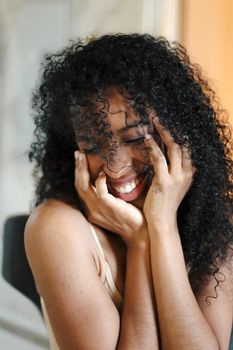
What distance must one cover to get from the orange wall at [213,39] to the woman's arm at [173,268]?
766 millimetres

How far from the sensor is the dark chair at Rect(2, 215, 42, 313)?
4.14 feet

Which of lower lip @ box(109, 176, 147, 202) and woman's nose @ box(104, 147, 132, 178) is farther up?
woman's nose @ box(104, 147, 132, 178)

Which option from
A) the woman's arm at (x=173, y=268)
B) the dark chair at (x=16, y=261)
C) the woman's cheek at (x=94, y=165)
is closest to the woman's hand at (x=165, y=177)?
the woman's arm at (x=173, y=268)

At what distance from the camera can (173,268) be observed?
0.88 metres

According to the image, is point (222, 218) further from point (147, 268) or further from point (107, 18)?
point (107, 18)

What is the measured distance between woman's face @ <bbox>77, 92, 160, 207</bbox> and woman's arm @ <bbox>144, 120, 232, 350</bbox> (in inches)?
1.2

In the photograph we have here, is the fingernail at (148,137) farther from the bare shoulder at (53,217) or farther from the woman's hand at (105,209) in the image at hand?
the bare shoulder at (53,217)

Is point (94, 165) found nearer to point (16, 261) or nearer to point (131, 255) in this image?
point (131, 255)

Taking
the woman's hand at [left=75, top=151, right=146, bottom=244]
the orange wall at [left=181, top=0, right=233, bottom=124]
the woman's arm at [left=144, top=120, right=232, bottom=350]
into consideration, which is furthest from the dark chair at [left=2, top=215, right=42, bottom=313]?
the orange wall at [left=181, top=0, right=233, bottom=124]

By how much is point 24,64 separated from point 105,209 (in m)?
1.01

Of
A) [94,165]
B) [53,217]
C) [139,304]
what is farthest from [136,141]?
[139,304]

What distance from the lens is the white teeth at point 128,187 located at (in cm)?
94

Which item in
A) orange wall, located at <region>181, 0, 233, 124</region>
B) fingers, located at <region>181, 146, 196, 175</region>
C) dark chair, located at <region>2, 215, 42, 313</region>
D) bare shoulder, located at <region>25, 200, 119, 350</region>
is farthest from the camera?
orange wall, located at <region>181, 0, 233, 124</region>

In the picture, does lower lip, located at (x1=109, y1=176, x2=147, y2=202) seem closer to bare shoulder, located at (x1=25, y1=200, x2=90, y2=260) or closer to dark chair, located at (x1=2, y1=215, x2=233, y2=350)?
bare shoulder, located at (x1=25, y1=200, x2=90, y2=260)
